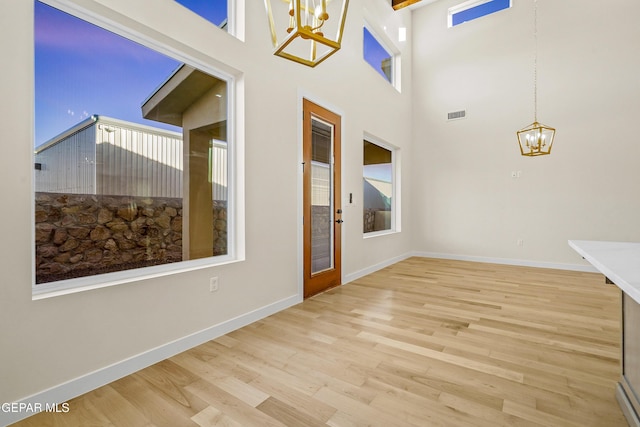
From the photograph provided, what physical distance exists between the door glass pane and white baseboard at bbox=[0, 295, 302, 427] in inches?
50.1

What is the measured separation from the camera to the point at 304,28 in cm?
148

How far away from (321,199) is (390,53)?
159 inches

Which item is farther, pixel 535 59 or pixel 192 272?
pixel 535 59

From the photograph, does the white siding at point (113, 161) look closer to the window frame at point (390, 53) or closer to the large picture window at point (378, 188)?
the large picture window at point (378, 188)

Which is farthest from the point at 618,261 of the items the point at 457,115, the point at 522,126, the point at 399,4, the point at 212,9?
the point at 399,4


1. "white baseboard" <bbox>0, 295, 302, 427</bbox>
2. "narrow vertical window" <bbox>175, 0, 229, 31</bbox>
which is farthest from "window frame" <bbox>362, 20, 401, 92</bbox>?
"white baseboard" <bbox>0, 295, 302, 427</bbox>

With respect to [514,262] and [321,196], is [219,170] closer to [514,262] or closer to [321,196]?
[321,196]

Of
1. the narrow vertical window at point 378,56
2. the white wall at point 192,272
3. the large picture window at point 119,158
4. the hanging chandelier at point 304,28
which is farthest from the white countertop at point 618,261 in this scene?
the narrow vertical window at point 378,56

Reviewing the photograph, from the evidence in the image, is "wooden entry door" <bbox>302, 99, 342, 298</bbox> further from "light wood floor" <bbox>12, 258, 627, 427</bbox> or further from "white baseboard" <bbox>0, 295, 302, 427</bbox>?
"white baseboard" <bbox>0, 295, 302, 427</bbox>

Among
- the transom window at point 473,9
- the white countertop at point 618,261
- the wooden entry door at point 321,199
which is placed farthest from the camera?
the transom window at point 473,9

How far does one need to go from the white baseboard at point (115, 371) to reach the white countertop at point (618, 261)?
2.54 meters

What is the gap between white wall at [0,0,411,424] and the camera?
5.30 feet

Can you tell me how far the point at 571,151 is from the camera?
532 cm

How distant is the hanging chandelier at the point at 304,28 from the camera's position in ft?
4.93
